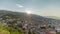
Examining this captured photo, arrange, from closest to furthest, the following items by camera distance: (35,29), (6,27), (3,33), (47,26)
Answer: (3,33)
(6,27)
(35,29)
(47,26)

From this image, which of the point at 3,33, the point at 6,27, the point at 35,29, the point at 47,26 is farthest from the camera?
the point at 47,26

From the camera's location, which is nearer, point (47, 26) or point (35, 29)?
point (35, 29)

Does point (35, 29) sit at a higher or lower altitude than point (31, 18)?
lower

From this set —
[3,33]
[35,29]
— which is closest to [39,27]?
[35,29]

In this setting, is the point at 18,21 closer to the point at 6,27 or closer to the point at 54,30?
the point at 6,27

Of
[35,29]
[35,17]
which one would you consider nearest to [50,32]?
[35,29]

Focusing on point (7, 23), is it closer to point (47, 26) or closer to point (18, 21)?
point (18, 21)
